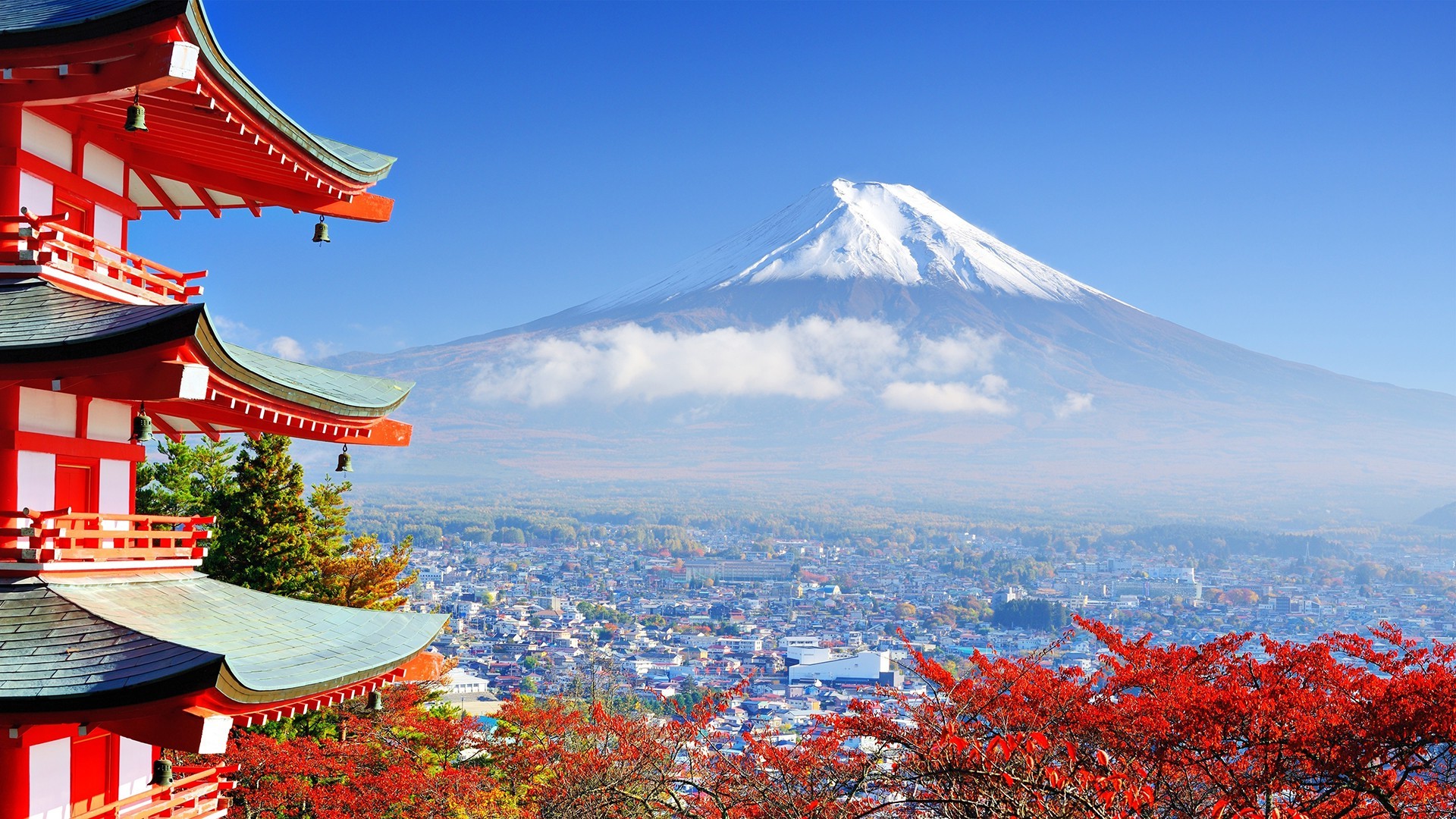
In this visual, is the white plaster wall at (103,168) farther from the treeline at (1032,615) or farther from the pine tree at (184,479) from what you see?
the treeline at (1032,615)

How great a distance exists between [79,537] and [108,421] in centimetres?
91

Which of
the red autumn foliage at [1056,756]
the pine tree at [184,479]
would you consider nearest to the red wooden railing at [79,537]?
the red autumn foliage at [1056,756]

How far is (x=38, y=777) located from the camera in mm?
5793

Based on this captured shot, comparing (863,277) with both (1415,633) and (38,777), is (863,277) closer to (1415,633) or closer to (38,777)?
(1415,633)

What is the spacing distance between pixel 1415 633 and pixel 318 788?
5164 cm

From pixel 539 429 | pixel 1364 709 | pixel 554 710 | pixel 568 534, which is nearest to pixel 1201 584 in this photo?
pixel 568 534

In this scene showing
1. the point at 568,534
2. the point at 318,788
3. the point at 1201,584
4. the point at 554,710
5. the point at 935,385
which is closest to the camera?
the point at 318,788

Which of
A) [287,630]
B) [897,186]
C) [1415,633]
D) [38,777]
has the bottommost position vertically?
[1415,633]

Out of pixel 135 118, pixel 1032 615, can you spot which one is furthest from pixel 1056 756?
pixel 1032 615

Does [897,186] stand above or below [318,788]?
above

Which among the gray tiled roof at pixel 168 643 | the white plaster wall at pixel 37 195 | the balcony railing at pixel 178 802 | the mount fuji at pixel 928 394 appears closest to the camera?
the gray tiled roof at pixel 168 643

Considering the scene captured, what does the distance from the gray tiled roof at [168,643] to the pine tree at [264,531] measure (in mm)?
11322

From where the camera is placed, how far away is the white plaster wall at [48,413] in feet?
19.4

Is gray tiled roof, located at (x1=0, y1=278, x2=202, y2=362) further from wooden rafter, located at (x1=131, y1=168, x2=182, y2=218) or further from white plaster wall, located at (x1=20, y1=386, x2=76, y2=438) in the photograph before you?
wooden rafter, located at (x1=131, y1=168, x2=182, y2=218)
